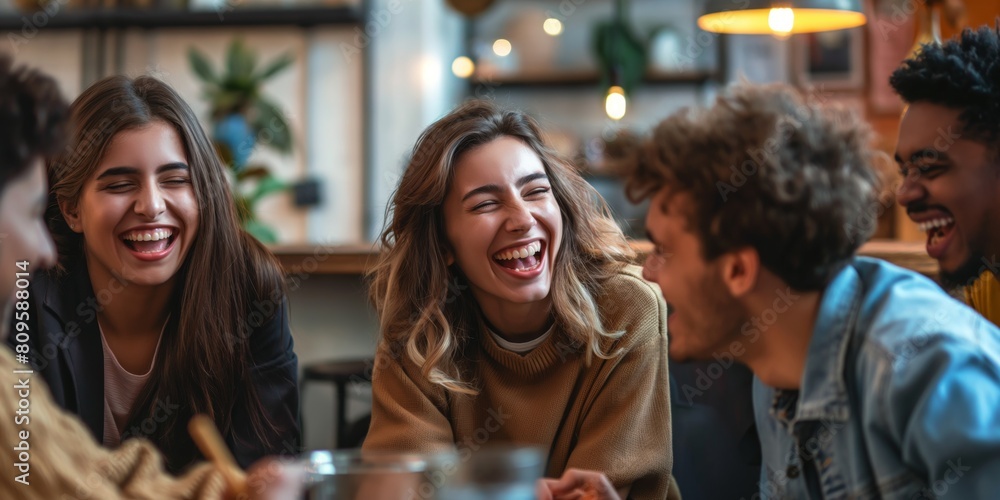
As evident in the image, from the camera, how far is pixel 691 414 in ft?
6.15

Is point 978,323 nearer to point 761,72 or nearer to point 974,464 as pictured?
point 974,464

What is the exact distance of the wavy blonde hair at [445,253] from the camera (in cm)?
172

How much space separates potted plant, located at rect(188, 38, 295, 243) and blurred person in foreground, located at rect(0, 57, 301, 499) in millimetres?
3425

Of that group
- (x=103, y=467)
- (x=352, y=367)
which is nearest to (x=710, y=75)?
(x=352, y=367)

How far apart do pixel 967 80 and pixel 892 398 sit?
23.4 inches

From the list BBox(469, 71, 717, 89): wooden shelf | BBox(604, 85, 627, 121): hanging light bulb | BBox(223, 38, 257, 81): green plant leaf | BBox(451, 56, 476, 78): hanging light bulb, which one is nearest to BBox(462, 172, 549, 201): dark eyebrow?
BBox(604, 85, 627, 121): hanging light bulb

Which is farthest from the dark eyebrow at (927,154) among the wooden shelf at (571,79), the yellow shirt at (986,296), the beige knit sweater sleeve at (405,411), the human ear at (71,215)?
the wooden shelf at (571,79)

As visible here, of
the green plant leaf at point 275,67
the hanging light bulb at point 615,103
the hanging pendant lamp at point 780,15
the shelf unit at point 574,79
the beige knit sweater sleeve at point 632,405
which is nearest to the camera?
the beige knit sweater sleeve at point 632,405

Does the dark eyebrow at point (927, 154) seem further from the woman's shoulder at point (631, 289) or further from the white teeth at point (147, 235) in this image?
the white teeth at point (147, 235)

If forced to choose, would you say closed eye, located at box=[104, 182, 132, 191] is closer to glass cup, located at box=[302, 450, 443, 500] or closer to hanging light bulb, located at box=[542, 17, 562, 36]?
glass cup, located at box=[302, 450, 443, 500]

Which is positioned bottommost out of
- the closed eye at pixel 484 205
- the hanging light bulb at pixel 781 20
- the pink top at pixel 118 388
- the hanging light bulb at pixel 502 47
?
the pink top at pixel 118 388

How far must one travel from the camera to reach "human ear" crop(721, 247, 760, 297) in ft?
3.66

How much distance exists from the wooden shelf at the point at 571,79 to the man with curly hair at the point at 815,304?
13.5 ft

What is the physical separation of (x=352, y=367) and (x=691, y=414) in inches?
58.3
